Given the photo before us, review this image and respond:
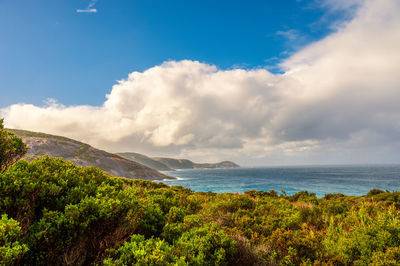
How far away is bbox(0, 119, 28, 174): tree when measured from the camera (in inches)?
281

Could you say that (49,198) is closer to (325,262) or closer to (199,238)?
(199,238)

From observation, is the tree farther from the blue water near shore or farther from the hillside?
the hillside

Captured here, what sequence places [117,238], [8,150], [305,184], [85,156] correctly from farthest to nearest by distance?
[85,156], [305,184], [8,150], [117,238]

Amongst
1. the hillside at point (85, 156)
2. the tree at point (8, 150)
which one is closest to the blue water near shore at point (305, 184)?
the hillside at point (85, 156)

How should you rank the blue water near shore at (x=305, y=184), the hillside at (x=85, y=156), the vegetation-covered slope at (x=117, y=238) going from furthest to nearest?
the hillside at (x=85, y=156) → the blue water near shore at (x=305, y=184) → the vegetation-covered slope at (x=117, y=238)

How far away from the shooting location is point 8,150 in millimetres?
7094

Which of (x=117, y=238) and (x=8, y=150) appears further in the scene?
(x=8, y=150)

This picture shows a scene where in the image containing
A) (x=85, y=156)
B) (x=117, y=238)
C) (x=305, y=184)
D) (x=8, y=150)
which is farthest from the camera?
(x=85, y=156)

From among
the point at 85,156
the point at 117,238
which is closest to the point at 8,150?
the point at 117,238

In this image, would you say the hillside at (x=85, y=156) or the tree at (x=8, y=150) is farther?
the hillside at (x=85, y=156)

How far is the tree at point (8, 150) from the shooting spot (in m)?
7.12

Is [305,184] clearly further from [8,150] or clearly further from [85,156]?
[85,156]

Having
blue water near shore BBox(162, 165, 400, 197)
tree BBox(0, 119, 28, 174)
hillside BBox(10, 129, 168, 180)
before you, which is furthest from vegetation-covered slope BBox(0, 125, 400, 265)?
hillside BBox(10, 129, 168, 180)

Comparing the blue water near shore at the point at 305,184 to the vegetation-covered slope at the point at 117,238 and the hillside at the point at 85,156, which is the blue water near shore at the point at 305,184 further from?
the vegetation-covered slope at the point at 117,238
